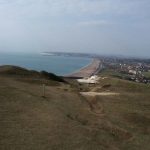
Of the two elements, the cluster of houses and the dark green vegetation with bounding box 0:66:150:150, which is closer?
the dark green vegetation with bounding box 0:66:150:150

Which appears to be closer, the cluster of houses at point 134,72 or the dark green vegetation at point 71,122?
the dark green vegetation at point 71,122

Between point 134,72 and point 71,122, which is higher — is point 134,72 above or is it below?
below

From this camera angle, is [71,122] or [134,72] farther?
[134,72]

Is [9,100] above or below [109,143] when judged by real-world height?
above

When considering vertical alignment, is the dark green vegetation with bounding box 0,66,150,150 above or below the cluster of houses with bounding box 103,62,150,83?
above

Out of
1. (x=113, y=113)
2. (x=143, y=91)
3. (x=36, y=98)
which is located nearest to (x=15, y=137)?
Answer: (x=36, y=98)

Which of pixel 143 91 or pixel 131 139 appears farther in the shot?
pixel 143 91

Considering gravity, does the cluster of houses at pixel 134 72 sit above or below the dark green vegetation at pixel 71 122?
below

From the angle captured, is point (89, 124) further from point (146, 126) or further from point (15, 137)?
point (15, 137)
